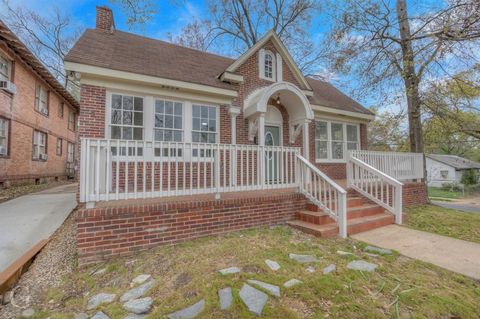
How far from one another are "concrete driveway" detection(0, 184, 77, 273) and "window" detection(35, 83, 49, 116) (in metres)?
7.56

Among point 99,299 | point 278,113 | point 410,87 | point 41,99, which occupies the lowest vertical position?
point 99,299

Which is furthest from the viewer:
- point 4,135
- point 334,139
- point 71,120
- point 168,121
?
point 71,120

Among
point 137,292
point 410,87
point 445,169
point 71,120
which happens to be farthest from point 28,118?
point 445,169

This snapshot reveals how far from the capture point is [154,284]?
2.92m

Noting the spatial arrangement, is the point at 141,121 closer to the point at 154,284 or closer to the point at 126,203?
the point at 126,203

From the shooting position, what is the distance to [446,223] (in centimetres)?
592

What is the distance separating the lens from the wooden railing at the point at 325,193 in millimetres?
4637

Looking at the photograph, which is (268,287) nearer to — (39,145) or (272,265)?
(272,265)

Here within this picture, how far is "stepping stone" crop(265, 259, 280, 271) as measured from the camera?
3197mm

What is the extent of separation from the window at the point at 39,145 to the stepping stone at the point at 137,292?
45.3 feet

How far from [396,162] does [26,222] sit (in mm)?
10467

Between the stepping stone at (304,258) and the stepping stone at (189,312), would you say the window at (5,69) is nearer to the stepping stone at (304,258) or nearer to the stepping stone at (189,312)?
the stepping stone at (189,312)

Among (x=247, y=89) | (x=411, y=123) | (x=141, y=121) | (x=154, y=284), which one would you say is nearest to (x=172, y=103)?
(x=141, y=121)

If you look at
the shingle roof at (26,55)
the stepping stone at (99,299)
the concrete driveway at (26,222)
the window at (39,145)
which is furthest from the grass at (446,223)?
the window at (39,145)
